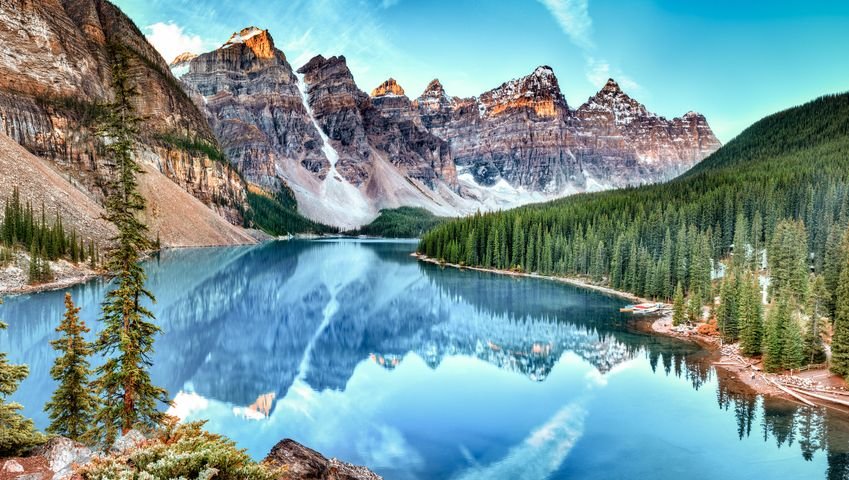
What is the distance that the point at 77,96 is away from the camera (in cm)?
11669

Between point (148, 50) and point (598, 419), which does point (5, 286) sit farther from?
point (148, 50)

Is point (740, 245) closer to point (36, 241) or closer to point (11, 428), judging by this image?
point (11, 428)

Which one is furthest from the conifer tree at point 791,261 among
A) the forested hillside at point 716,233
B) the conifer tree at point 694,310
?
the conifer tree at point 694,310

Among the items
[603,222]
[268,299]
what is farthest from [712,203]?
[268,299]

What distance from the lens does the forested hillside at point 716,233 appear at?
4981 cm

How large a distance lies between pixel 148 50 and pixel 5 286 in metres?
141

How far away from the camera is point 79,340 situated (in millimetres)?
14938

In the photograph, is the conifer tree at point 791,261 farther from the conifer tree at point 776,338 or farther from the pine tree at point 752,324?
the conifer tree at point 776,338

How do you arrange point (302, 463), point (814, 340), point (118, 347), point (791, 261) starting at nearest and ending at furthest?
point (302, 463) → point (118, 347) → point (814, 340) → point (791, 261)

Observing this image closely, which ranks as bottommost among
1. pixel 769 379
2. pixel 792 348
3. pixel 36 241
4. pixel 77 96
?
pixel 769 379

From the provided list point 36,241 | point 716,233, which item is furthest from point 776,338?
point 36,241

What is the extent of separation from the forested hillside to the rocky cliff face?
70.9 meters

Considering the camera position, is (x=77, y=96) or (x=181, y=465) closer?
(x=181, y=465)

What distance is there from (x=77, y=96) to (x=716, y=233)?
128 m
